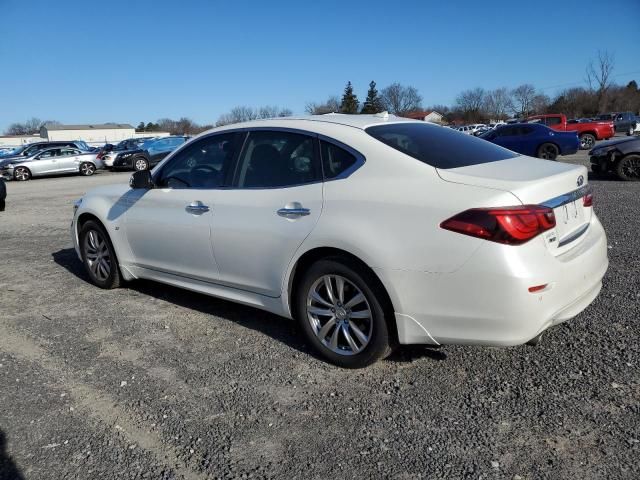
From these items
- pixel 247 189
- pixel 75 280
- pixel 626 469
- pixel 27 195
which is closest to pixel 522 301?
pixel 626 469

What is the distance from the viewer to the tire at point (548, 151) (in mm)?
A: 18844

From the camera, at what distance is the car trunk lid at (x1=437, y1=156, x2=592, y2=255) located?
2.91 meters

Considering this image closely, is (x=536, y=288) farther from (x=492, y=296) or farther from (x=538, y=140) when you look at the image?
(x=538, y=140)

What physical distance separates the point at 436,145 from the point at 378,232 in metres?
0.87

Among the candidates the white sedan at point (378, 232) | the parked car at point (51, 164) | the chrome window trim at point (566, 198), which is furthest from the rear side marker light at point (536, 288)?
the parked car at point (51, 164)

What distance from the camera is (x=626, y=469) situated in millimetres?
2355

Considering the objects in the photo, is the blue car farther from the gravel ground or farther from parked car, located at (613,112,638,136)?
parked car, located at (613,112,638,136)

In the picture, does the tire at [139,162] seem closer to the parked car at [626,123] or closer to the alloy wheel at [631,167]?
the alloy wheel at [631,167]

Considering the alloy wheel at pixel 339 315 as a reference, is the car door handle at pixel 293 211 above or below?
above

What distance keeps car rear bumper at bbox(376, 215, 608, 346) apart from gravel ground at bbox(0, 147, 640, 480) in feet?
1.37

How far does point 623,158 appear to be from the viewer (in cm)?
1191

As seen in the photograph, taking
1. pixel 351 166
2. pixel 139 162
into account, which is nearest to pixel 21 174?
pixel 139 162

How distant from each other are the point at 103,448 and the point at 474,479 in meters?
1.84

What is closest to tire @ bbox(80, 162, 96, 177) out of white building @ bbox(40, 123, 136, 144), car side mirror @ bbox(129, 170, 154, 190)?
car side mirror @ bbox(129, 170, 154, 190)
